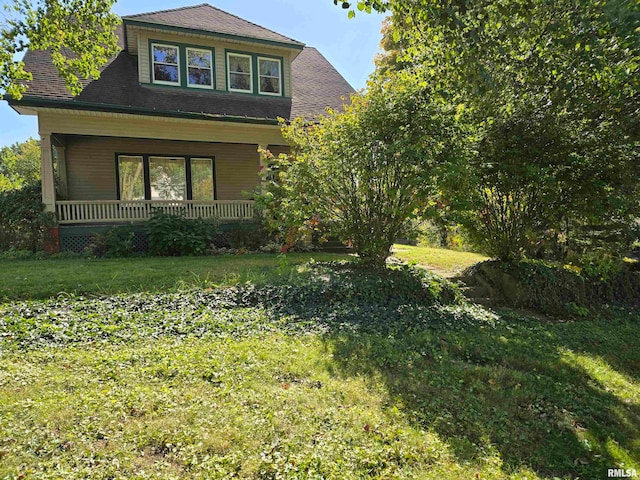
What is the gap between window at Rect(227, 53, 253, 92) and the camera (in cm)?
1311

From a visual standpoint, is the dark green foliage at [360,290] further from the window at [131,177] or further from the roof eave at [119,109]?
the window at [131,177]

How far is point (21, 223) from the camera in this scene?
10109 mm

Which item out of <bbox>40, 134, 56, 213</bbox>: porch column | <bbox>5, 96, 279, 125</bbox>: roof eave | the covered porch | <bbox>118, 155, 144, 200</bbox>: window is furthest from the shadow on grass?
<bbox>118, 155, 144, 200</bbox>: window

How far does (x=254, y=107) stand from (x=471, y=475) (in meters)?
12.3

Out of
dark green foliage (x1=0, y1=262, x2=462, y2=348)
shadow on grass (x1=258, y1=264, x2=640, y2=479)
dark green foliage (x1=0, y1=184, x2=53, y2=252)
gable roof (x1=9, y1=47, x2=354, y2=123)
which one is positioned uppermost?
gable roof (x1=9, y1=47, x2=354, y2=123)

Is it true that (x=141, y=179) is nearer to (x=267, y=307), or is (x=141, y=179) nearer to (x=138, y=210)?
(x=138, y=210)

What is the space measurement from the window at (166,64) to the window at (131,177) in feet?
9.00

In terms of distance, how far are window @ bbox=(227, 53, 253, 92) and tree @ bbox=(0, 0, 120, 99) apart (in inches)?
215

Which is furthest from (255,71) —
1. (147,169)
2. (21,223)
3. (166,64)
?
(21,223)

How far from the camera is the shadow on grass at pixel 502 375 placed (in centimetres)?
278

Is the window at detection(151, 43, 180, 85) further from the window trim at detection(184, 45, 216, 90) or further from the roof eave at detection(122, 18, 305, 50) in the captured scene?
the roof eave at detection(122, 18, 305, 50)

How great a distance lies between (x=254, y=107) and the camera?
12742mm

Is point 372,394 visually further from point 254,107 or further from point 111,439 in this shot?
point 254,107

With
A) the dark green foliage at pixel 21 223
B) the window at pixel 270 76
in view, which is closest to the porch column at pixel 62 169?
the dark green foliage at pixel 21 223
